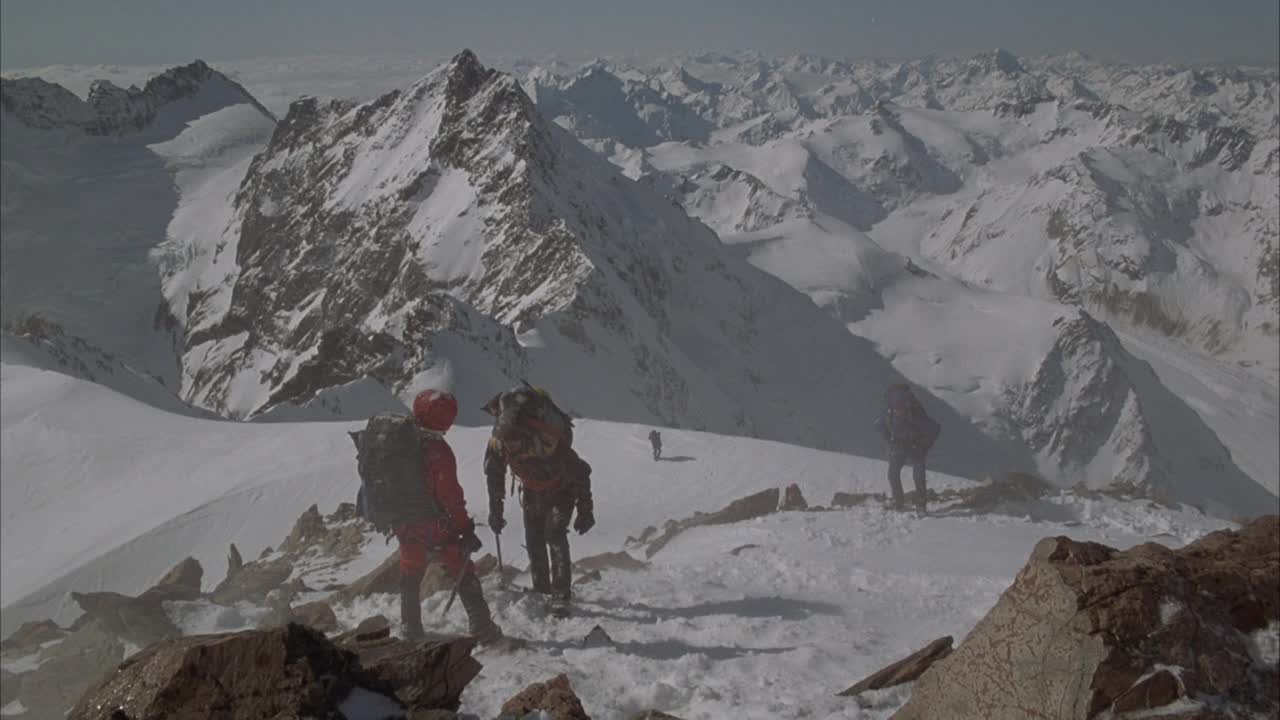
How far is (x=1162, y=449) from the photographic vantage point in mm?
123875

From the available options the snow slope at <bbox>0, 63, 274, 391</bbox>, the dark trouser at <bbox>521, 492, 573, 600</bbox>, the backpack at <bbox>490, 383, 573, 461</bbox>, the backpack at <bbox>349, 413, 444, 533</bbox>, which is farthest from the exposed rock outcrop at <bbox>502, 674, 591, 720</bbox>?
the snow slope at <bbox>0, 63, 274, 391</bbox>

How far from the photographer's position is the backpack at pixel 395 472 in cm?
675

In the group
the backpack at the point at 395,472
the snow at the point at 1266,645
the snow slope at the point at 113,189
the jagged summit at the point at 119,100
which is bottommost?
the snow at the point at 1266,645

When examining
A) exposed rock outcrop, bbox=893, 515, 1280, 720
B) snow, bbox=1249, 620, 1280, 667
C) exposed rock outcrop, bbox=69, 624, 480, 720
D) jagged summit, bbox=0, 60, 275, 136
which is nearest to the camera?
exposed rock outcrop, bbox=69, 624, 480, 720

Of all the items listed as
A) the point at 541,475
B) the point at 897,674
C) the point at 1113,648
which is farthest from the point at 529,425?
the point at 1113,648

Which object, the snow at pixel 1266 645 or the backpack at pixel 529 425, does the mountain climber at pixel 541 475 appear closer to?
the backpack at pixel 529 425

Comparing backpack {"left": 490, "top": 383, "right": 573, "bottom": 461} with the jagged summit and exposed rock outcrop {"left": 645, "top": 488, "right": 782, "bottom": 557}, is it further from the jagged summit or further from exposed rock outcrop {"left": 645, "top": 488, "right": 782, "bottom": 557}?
the jagged summit

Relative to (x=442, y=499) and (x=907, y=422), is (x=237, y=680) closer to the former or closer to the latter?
(x=442, y=499)

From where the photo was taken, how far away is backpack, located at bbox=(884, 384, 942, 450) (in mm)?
13836

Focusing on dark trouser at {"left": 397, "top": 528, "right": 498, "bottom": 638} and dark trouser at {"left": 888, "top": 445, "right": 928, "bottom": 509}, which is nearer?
dark trouser at {"left": 397, "top": 528, "right": 498, "bottom": 638}

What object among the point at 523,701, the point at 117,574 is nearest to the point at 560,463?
the point at 523,701

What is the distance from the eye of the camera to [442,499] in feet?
22.2

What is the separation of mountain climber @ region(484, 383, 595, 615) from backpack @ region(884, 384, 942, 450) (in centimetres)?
788

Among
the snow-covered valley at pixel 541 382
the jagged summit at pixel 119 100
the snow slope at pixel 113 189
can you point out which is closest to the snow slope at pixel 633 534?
the snow-covered valley at pixel 541 382
